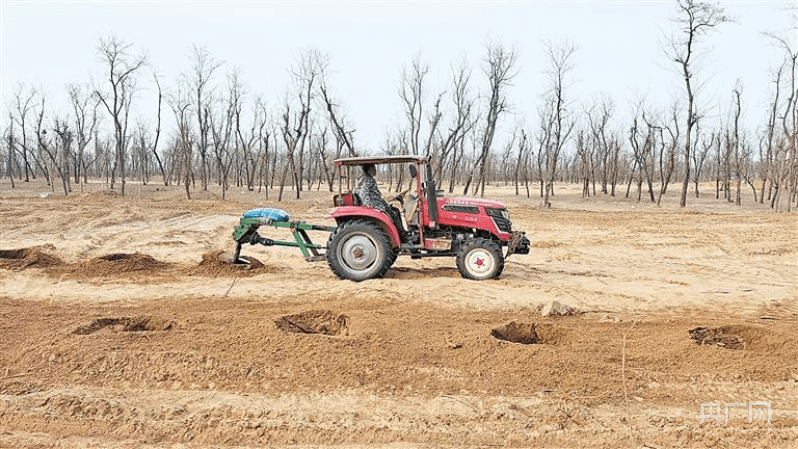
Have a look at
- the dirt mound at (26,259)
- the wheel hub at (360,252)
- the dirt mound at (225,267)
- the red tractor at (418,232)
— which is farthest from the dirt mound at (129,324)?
the dirt mound at (26,259)

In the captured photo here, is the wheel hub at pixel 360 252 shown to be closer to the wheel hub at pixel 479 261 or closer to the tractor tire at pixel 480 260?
the tractor tire at pixel 480 260

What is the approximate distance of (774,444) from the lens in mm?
3508

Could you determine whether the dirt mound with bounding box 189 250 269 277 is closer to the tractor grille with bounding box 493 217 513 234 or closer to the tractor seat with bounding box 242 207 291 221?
the tractor seat with bounding box 242 207 291 221

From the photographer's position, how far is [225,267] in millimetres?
8945

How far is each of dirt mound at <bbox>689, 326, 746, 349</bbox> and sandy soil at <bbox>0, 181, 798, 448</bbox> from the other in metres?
0.03

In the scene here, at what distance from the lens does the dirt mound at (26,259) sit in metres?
8.90

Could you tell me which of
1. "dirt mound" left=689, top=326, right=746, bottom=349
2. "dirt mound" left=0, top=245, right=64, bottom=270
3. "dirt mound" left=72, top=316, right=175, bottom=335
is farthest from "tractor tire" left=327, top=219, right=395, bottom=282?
"dirt mound" left=0, top=245, right=64, bottom=270

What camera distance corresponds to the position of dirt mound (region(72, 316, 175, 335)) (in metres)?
5.65

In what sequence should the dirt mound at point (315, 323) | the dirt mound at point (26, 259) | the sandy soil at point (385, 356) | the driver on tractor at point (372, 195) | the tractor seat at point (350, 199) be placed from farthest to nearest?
1. the dirt mound at point (26, 259)
2. the tractor seat at point (350, 199)
3. the driver on tractor at point (372, 195)
4. the dirt mound at point (315, 323)
5. the sandy soil at point (385, 356)

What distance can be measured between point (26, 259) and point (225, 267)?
11.8ft

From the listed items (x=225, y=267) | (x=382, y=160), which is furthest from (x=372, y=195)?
(x=225, y=267)

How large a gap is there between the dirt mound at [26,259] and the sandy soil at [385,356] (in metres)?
0.07

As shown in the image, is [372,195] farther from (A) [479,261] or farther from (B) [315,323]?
(B) [315,323]

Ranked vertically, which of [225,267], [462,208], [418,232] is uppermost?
[462,208]
